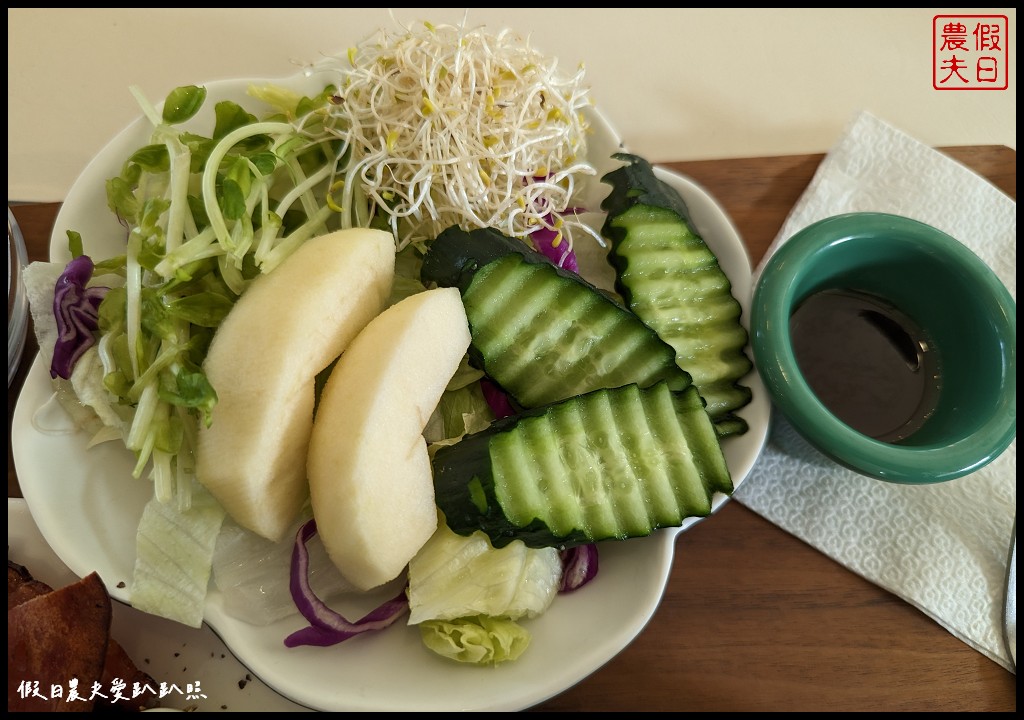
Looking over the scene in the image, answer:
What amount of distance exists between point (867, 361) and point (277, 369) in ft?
4.61

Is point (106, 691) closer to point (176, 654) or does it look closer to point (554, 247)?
point (176, 654)

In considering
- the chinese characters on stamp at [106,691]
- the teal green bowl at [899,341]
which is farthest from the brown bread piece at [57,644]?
the teal green bowl at [899,341]

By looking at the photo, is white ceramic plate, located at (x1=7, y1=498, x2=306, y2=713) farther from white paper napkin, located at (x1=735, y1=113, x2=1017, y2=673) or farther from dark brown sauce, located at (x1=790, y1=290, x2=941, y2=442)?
dark brown sauce, located at (x1=790, y1=290, x2=941, y2=442)

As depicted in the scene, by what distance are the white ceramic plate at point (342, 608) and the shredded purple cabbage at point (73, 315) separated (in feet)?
0.28

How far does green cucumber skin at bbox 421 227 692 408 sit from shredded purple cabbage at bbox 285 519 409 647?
1.67ft

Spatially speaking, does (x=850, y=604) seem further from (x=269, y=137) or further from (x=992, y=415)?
(x=269, y=137)

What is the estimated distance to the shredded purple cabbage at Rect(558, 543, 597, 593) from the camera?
1.33 metres

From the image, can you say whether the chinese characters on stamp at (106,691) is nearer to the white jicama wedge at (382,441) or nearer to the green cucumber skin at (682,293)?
the white jicama wedge at (382,441)

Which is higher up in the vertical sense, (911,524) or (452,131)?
(452,131)

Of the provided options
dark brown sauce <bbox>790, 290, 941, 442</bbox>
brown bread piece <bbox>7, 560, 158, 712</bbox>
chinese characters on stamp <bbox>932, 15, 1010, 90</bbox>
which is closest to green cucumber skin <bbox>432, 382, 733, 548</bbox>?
dark brown sauce <bbox>790, 290, 941, 442</bbox>

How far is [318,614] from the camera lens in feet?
4.05

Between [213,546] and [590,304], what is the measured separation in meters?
0.94

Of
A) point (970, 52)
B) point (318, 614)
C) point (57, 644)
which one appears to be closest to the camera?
point (57, 644)

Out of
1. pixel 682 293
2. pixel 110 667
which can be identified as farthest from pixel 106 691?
pixel 682 293
